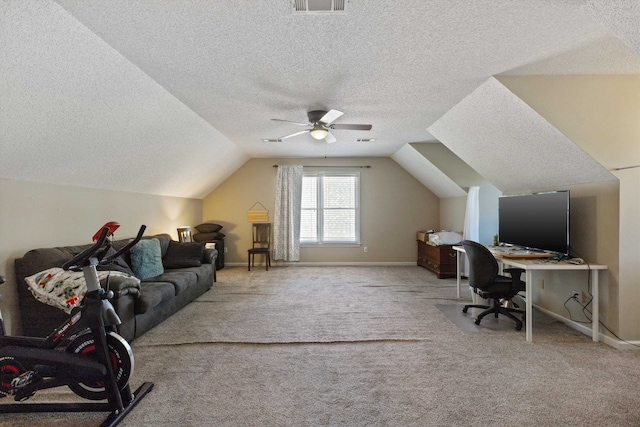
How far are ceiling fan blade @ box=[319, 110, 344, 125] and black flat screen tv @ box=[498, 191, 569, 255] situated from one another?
2.46 m

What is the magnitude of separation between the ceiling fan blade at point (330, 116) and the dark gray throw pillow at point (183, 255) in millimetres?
2809

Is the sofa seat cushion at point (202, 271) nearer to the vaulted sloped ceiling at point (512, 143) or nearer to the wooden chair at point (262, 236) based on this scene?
the wooden chair at point (262, 236)

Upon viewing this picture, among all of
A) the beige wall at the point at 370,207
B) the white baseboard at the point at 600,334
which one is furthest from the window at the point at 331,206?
the white baseboard at the point at 600,334

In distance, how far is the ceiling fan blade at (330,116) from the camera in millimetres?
3297

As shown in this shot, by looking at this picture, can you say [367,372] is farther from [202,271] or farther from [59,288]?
[202,271]

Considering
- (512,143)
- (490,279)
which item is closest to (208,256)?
(490,279)

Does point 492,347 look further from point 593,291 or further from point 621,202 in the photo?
point 621,202

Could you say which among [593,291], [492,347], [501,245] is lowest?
[492,347]

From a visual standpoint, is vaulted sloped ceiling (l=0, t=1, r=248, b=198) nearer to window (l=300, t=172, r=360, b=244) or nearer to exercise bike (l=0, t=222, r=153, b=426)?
exercise bike (l=0, t=222, r=153, b=426)

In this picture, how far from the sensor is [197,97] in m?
3.38

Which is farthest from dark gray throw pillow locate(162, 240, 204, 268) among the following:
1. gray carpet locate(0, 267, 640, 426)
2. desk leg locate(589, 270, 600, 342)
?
desk leg locate(589, 270, 600, 342)

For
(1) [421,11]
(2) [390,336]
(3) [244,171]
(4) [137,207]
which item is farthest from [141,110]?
(3) [244,171]

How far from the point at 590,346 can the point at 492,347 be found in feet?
3.00

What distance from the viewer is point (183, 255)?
476 centimetres
